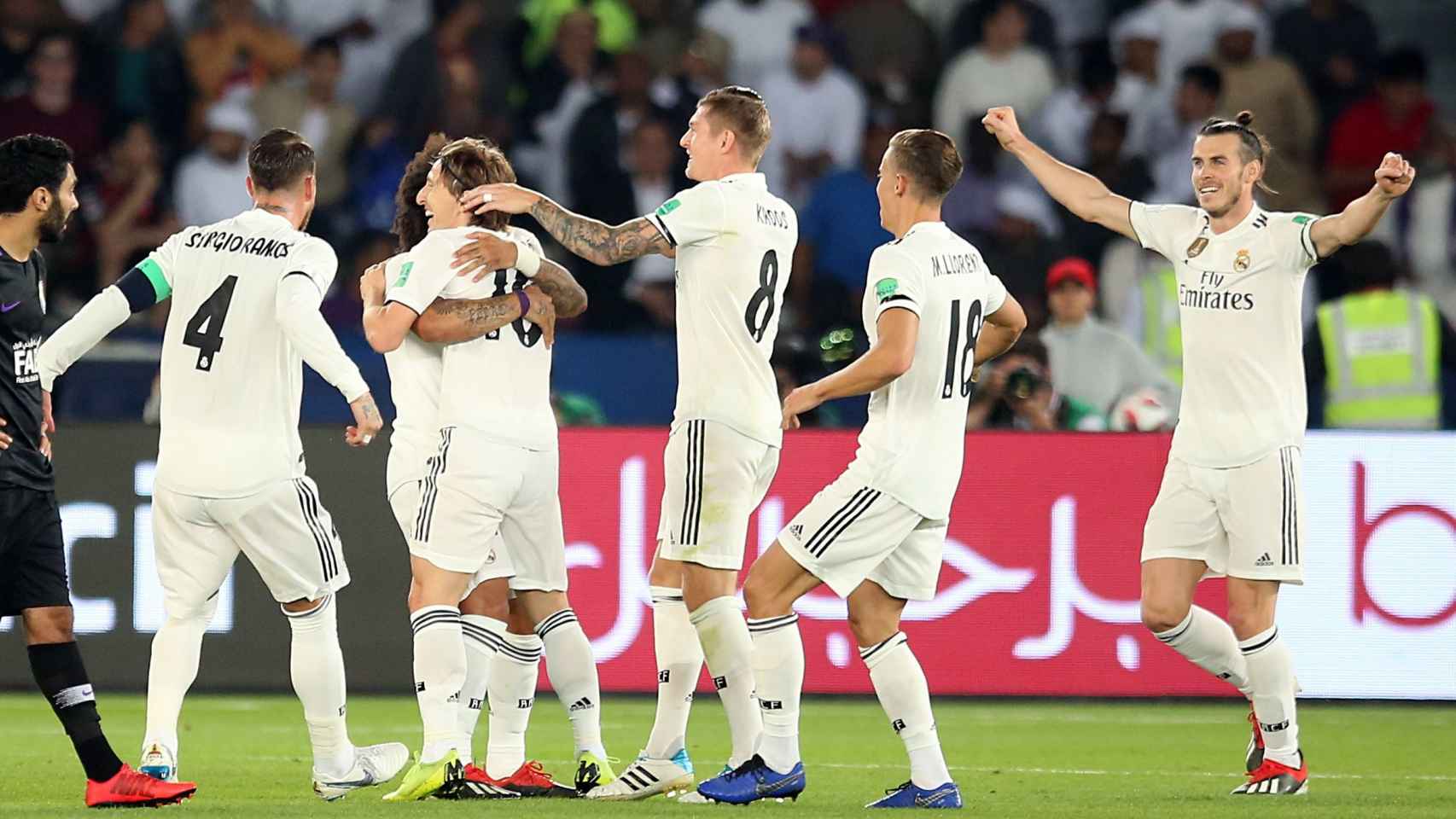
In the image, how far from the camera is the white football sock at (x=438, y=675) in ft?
23.8

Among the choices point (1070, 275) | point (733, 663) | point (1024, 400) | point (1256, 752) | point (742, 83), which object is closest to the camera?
point (733, 663)

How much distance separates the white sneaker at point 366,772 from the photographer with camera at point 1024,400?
466cm

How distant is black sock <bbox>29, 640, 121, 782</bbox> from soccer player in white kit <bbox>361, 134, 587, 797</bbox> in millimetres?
1135

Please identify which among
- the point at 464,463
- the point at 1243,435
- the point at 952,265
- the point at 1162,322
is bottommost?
the point at 464,463

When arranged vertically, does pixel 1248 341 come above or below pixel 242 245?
below

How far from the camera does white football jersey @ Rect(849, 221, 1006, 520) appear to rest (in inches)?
283

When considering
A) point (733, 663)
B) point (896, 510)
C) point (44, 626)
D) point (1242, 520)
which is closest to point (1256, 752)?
point (1242, 520)

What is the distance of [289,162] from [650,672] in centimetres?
Result: 431

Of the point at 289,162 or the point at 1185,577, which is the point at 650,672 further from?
the point at 289,162

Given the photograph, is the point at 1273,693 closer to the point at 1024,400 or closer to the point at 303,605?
the point at 303,605

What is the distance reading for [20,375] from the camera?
715 centimetres

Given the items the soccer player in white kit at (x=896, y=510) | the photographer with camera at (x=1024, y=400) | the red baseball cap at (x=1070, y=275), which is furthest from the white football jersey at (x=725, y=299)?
the red baseball cap at (x=1070, y=275)

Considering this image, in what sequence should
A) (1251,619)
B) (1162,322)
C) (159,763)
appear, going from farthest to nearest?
1. (1162,322)
2. (1251,619)
3. (159,763)

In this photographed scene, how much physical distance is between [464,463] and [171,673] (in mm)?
1169
